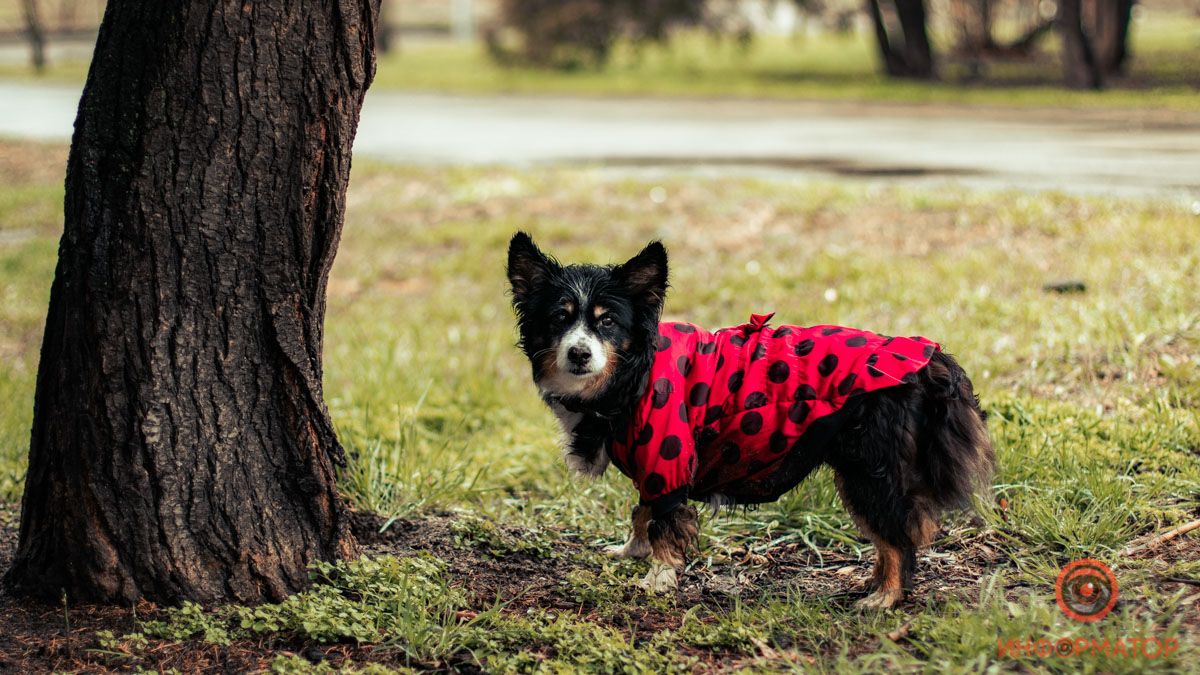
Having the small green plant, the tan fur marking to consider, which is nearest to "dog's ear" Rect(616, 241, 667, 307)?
the tan fur marking

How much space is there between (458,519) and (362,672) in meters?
1.41

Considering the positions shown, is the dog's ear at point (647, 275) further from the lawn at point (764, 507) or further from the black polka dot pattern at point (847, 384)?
the lawn at point (764, 507)

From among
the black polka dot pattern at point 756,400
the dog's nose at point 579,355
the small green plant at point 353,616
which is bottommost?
the small green plant at point 353,616

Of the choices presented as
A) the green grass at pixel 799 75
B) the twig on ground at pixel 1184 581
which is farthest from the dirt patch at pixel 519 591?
the green grass at pixel 799 75

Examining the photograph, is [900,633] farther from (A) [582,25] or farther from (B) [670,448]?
(A) [582,25]

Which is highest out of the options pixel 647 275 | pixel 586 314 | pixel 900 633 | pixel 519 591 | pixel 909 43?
pixel 909 43

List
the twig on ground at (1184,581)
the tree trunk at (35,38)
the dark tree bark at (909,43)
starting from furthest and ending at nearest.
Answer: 1. the tree trunk at (35,38)
2. the dark tree bark at (909,43)
3. the twig on ground at (1184,581)

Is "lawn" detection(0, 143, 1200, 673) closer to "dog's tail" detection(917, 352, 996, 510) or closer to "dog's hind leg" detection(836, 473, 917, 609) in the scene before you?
"dog's hind leg" detection(836, 473, 917, 609)

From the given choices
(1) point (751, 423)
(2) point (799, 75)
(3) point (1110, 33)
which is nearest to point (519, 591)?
(1) point (751, 423)

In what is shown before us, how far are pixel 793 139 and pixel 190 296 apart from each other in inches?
454

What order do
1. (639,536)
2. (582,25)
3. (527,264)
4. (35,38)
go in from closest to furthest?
(527,264) → (639,536) → (582,25) → (35,38)

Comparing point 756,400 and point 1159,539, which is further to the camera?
point 1159,539

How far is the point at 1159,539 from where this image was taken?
13.1ft

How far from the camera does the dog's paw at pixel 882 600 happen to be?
3762mm
